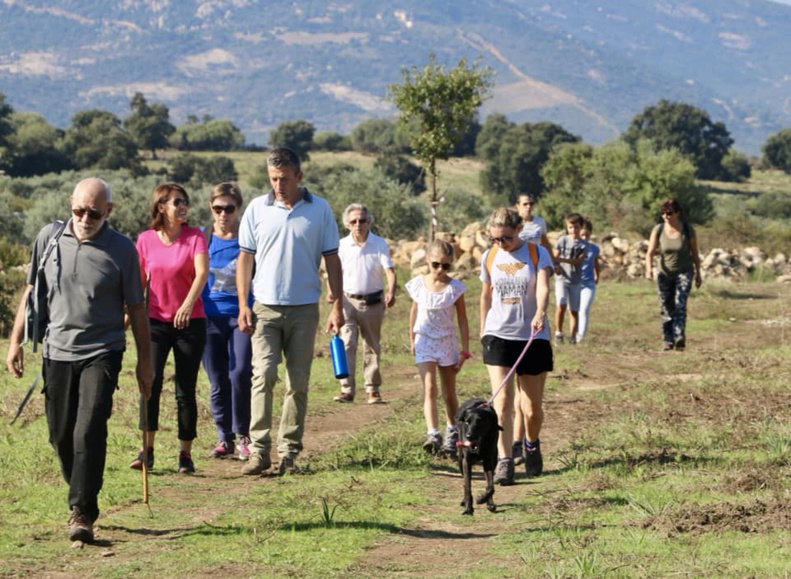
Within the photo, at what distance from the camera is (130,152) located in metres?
104

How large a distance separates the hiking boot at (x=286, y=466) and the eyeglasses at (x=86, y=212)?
8.80 ft

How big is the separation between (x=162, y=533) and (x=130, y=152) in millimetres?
100365

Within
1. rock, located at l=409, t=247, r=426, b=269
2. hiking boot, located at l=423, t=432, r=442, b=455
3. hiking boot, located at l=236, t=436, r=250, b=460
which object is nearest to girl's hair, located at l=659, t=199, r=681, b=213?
hiking boot, located at l=423, t=432, r=442, b=455

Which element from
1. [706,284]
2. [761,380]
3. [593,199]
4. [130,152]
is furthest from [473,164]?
[761,380]

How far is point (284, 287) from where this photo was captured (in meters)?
8.32

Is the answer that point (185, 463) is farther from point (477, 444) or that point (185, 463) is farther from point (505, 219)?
point (505, 219)

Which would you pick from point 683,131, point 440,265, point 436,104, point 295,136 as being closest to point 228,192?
point 440,265

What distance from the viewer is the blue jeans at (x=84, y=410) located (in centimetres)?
648

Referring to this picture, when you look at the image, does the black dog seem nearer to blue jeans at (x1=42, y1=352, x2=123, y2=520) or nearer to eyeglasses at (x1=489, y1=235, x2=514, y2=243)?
eyeglasses at (x1=489, y1=235, x2=514, y2=243)

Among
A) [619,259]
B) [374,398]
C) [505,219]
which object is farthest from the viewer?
[619,259]

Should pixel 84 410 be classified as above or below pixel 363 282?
below

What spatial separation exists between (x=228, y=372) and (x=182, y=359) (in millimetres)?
763

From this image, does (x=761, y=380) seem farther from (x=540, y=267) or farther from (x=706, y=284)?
(x=706, y=284)

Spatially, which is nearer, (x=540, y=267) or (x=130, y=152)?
(x=540, y=267)
